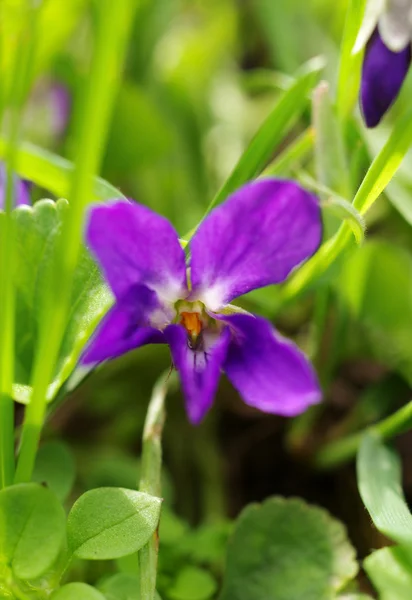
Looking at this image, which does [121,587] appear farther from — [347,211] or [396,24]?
[396,24]

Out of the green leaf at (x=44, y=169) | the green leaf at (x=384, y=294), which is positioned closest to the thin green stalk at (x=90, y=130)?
the green leaf at (x=44, y=169)

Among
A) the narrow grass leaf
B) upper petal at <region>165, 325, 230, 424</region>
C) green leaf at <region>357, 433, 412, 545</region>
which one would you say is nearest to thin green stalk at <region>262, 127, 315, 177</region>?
the narrow grass leaf

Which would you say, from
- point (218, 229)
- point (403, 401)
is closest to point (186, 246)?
point (218, 229)

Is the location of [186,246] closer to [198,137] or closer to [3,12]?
[3,12]

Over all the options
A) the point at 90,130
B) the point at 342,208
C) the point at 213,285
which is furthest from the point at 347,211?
the point at 90,130

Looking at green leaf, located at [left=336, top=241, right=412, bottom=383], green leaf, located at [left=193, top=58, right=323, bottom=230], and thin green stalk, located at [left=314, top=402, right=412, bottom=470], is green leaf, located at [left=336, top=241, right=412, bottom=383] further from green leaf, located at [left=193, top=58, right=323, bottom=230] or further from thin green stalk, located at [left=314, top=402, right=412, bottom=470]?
green leaf, located at [left=193, top=58, right=323, bottom=230]

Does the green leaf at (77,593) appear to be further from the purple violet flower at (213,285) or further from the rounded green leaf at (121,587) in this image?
the purple violet flower at (213,285)
